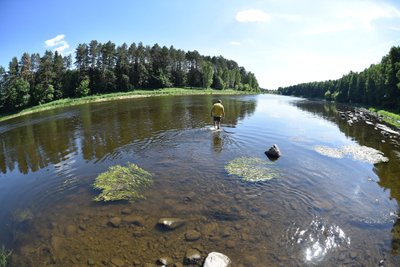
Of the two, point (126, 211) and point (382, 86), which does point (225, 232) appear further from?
point (382, 86)

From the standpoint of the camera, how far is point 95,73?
109 meters

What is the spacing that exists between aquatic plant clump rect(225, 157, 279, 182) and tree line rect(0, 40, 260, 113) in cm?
8259

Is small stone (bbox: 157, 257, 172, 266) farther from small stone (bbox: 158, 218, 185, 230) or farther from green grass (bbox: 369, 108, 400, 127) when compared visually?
green grass (bbox: 369, 108, 400, 127)

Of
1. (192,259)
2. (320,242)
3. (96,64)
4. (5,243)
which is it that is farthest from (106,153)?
(96,64)

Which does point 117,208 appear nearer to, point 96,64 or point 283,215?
point 283,215

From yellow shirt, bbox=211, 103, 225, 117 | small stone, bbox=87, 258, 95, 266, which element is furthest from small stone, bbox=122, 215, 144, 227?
yellow shirt, bbox=211, 103, 225, 117

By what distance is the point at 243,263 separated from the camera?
28.6ft

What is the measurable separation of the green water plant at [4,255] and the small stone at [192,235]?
20.1ft

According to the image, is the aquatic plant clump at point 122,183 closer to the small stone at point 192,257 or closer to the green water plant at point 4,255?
the green water plant at point 4,255

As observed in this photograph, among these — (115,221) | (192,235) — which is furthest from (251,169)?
(115,221)

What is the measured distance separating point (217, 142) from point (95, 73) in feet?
330

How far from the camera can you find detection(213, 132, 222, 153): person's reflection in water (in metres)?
21.2

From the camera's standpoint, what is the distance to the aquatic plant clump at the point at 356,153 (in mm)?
20734

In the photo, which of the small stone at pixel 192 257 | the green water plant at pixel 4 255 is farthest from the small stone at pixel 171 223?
the green water plant at pixel 4 255
